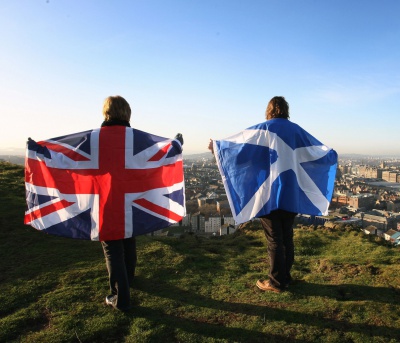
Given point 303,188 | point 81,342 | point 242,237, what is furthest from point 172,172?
point 242,237

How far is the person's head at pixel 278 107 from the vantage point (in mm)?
3831

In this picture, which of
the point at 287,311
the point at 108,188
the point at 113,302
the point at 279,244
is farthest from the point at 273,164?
the point at 113,302

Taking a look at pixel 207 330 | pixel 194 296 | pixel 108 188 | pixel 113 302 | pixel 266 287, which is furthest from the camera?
pixel 266 287

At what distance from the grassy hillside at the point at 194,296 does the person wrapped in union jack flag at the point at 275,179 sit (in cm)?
50

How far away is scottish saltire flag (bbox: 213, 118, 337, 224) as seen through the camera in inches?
149

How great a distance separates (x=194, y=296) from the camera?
11.6 feet

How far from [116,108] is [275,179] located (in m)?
2.08

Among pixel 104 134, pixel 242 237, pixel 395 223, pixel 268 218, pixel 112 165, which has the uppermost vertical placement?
pixel 104 134

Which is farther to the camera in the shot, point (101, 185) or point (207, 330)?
point (101, 185)

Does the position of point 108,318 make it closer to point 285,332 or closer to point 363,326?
point 285,332

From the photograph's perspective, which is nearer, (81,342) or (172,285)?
(81,342)

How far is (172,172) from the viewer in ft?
12.7

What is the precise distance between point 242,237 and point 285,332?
12.9 feet

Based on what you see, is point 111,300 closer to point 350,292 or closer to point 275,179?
point 275,179
